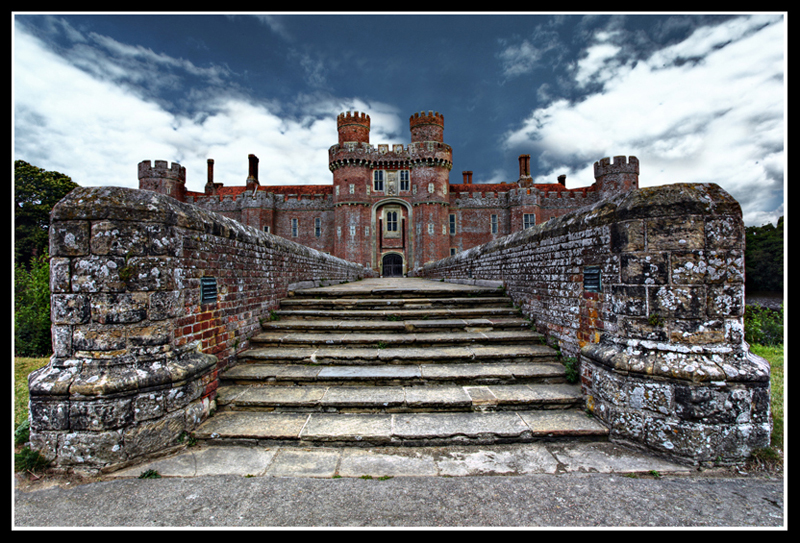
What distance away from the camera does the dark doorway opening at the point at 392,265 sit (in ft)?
110

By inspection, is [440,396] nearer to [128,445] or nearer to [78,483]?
[128,445]

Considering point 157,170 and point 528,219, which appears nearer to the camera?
point 157,170

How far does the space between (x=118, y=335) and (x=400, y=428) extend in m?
2.87

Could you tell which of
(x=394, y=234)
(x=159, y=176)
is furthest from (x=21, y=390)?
(x=159, y=176)

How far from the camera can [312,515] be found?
235cm

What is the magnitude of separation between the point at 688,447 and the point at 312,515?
3.28 m

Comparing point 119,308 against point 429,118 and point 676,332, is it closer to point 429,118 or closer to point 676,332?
point 676,332

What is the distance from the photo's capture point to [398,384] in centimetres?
435

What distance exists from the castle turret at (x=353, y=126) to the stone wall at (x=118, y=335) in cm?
3153

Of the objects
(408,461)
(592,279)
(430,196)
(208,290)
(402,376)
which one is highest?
(430,196)

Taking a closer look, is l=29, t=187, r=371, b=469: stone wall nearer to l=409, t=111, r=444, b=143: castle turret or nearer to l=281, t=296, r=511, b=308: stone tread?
l=281, t=296, r=511, b=308: stone tread

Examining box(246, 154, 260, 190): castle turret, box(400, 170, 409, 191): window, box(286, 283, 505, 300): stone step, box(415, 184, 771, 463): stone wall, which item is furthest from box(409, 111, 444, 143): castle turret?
box(415, 184, 771, 463): stone wall

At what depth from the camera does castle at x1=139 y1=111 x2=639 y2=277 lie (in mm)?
31875

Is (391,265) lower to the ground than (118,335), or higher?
→ higher
